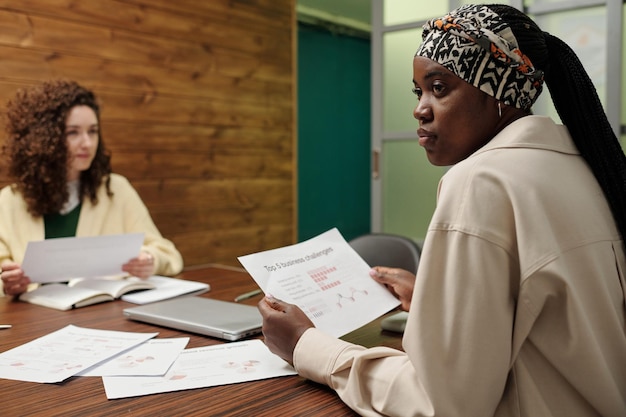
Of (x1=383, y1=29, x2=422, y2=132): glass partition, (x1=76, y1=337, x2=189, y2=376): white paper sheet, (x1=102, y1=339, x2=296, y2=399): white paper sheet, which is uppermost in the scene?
(x1=383, y1=29, x2=422, y2=132): glass partition

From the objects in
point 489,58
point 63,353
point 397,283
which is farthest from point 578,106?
point 63,353

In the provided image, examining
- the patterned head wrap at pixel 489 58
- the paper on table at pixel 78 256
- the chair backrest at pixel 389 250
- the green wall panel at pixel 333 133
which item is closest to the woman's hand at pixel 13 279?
the paper on table at pixel 78 256

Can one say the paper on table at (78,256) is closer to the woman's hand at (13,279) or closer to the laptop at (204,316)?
the woman's hand at (13,279)

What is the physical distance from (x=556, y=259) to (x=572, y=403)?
202 mm

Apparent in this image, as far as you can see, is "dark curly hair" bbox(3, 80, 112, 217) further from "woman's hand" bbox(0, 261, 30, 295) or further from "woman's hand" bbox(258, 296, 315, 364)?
"woman's hand" bbox(258, 296, 315, 364)

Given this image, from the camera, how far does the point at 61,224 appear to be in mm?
2148

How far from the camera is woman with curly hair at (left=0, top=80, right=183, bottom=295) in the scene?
210cm

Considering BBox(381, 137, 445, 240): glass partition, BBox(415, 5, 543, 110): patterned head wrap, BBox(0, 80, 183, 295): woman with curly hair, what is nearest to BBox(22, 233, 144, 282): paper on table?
BBox(0, 80, 183, 295): woman with curly hair

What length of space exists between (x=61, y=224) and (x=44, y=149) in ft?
0.91

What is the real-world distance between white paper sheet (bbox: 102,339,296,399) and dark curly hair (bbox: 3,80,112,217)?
1.19m

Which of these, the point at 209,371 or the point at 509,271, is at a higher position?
the point at 509,271

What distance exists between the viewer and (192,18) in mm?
3619

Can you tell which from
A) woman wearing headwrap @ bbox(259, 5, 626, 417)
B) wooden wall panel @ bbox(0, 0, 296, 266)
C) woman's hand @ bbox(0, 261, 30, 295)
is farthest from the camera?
wooden wall panel @ bbox(0, 0, 296, 266)

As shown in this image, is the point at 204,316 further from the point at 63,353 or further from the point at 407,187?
the point at 407,187
